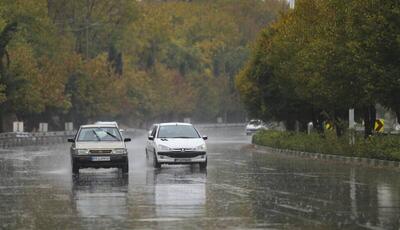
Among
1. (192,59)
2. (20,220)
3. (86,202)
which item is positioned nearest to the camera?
(20,220)

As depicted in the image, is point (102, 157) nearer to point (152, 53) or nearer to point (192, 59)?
point (152, 53)

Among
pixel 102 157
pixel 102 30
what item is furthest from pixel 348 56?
pixel 102 30

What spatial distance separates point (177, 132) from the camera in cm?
3400

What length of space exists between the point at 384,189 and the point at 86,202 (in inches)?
289

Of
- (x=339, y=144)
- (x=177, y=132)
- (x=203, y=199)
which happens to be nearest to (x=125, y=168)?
(x=177, y=132)

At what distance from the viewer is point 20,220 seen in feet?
51.7

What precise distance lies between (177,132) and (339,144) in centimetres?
1033

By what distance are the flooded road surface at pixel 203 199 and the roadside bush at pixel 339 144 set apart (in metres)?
4.01

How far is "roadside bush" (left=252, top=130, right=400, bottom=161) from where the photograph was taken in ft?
117

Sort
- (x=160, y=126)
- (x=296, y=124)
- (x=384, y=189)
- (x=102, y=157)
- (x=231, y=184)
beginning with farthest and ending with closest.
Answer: (x=296, y=124) < (x=160, y=126) < (x=102, y=157) < (x=231, y=184) < (x=384, y=189)

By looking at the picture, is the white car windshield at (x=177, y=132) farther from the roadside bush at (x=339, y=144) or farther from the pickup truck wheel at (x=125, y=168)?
the roadside bush at (x=339, y=144)

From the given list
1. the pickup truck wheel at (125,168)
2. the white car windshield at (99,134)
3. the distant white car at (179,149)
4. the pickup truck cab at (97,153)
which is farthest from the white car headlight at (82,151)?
the distant white car at (179,149)

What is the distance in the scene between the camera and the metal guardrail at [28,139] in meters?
68.1

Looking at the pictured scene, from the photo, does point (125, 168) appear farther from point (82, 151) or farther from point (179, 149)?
point (179, 149)
